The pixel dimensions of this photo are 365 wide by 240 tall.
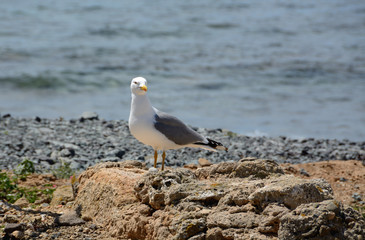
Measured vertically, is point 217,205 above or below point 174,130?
below

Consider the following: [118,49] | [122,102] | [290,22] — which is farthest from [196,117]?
[290,22]

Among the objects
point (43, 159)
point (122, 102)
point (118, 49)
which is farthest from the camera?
point (118, 49)

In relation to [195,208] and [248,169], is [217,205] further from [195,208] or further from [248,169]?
[248,169]

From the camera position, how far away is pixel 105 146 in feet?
29.7

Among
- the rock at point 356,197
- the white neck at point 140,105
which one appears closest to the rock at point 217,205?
the white neck at point 140,105

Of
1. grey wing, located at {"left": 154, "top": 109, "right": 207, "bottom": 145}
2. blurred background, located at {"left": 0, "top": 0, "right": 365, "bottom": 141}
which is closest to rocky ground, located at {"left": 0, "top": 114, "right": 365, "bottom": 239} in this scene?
grey wing, located at {"left": 154, "top": 109, "right": 207, "bottom": 145}

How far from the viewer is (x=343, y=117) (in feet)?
41.8

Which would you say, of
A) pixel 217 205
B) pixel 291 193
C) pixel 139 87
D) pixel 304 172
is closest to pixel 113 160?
pixel 139 87

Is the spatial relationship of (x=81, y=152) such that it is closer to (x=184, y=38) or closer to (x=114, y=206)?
(x=114, y=206)

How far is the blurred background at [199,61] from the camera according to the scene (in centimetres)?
1296

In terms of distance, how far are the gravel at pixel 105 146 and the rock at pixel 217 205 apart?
3.23m

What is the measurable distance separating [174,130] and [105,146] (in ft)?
9.87

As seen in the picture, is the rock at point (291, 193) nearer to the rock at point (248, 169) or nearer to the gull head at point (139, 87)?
the rock at point (248, 169)

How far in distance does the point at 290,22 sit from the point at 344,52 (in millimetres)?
5075
